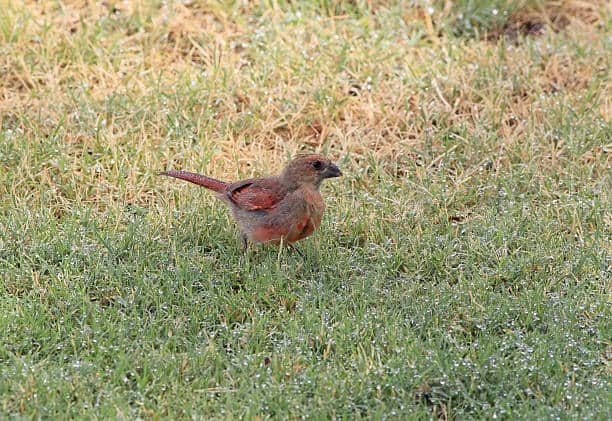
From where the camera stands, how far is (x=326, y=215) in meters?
5.92

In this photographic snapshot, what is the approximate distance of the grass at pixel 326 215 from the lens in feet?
14.1

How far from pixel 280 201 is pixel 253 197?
0.51ft

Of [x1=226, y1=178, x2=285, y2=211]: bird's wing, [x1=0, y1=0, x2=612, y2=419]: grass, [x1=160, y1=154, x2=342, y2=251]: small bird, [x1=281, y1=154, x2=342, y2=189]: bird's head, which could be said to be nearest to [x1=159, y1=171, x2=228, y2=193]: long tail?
[x1=160, y1=154, x2=342, y2=251]: small bird

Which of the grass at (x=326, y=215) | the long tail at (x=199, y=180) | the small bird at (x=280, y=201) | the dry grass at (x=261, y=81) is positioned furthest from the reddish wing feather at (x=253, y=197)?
the dry grass at (x=261, y=81)

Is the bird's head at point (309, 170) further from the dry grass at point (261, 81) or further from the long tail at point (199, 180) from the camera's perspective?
the dry grass at point (261, 81)

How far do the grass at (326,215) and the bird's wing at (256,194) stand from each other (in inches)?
11.7

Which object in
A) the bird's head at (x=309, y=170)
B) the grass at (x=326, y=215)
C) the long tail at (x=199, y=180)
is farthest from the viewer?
the long tail at (x=199, y=180)

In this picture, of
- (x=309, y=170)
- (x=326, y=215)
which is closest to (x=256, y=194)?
(x=309, y=170)

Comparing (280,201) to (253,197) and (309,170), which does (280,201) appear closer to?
(253,197)

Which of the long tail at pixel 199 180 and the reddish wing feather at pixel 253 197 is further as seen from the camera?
the long tail at pixel 199 180

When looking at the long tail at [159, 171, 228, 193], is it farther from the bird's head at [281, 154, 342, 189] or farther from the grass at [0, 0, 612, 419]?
the bird's head at [281, 154, 342, 189]

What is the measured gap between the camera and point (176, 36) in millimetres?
7602

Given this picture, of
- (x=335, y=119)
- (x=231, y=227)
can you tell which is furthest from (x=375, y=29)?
(x=231, y=227)

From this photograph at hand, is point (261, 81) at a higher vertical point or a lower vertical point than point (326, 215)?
higher
